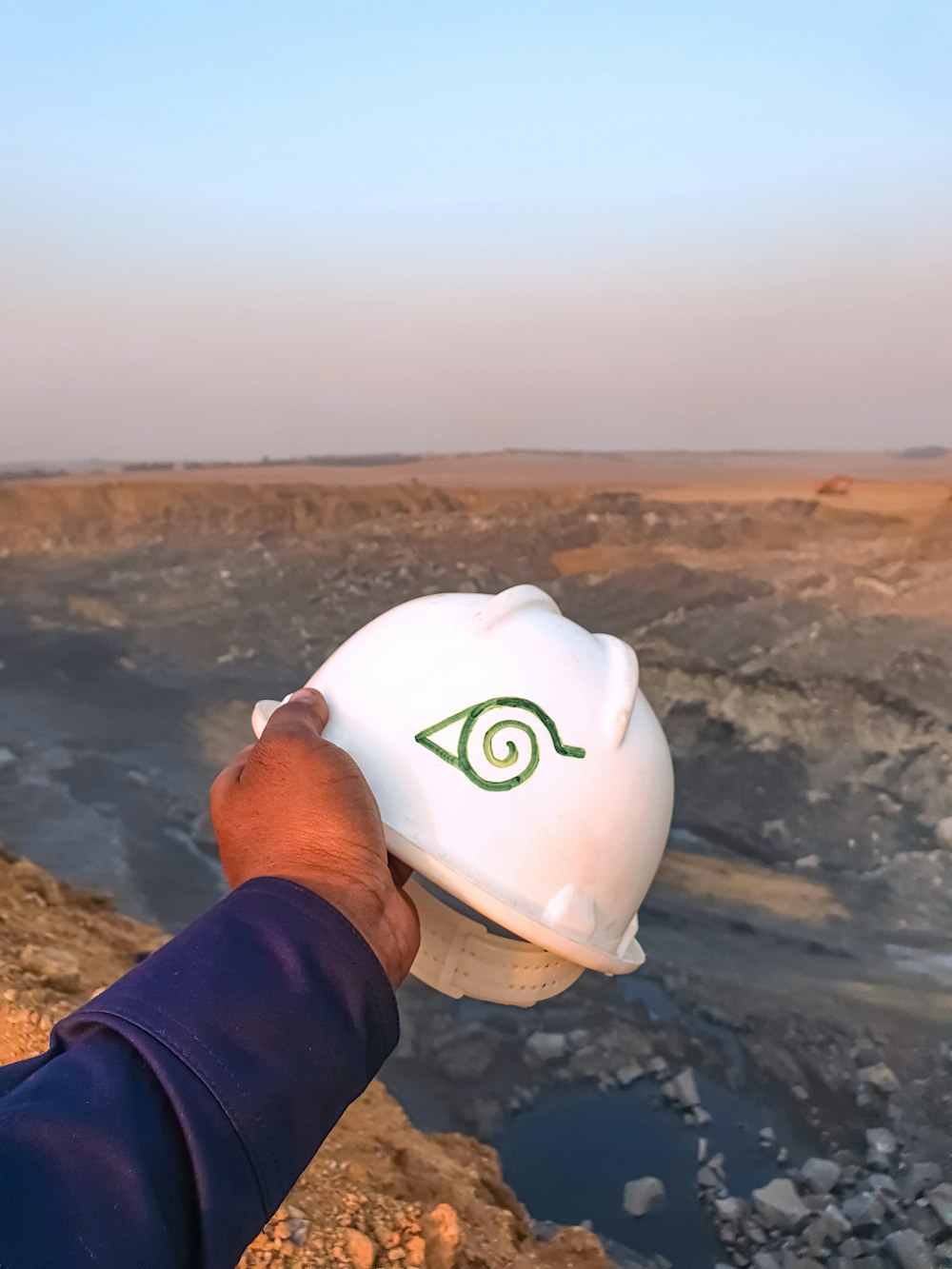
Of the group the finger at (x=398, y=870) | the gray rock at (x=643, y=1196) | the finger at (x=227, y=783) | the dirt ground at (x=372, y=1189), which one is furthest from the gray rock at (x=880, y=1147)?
the finger at (x=227, y=783)

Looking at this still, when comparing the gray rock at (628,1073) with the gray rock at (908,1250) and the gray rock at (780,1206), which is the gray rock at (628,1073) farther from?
the gray rock at (908,1250)

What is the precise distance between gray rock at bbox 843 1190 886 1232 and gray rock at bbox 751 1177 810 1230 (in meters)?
→ 0.10

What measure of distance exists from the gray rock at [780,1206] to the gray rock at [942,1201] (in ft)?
0.98

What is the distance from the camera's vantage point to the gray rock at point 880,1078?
2529 mm

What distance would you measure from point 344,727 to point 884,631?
9.31 ft

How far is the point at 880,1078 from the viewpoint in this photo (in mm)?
2555

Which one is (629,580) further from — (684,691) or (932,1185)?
(932,1185)

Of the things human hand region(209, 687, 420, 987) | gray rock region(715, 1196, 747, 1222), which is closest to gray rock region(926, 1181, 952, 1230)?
gray rock region(715, 1196, 747, 1222)

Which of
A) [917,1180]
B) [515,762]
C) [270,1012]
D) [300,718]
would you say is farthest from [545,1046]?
[270,1012]

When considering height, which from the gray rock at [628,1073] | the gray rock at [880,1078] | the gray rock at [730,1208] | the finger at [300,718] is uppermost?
the finger at [300,718]

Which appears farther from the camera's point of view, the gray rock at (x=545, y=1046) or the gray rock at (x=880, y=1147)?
the gray rock at (x=545, y=1046)

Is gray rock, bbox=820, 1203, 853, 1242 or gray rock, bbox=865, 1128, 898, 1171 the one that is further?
gray rock, bbox=865, 1128, 898, 1171

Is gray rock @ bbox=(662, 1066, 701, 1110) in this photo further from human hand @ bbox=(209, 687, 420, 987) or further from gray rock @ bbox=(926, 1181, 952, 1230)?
human hand @ bbox=(209, 687, 420, 987)

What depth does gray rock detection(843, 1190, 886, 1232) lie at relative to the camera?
2180mm
